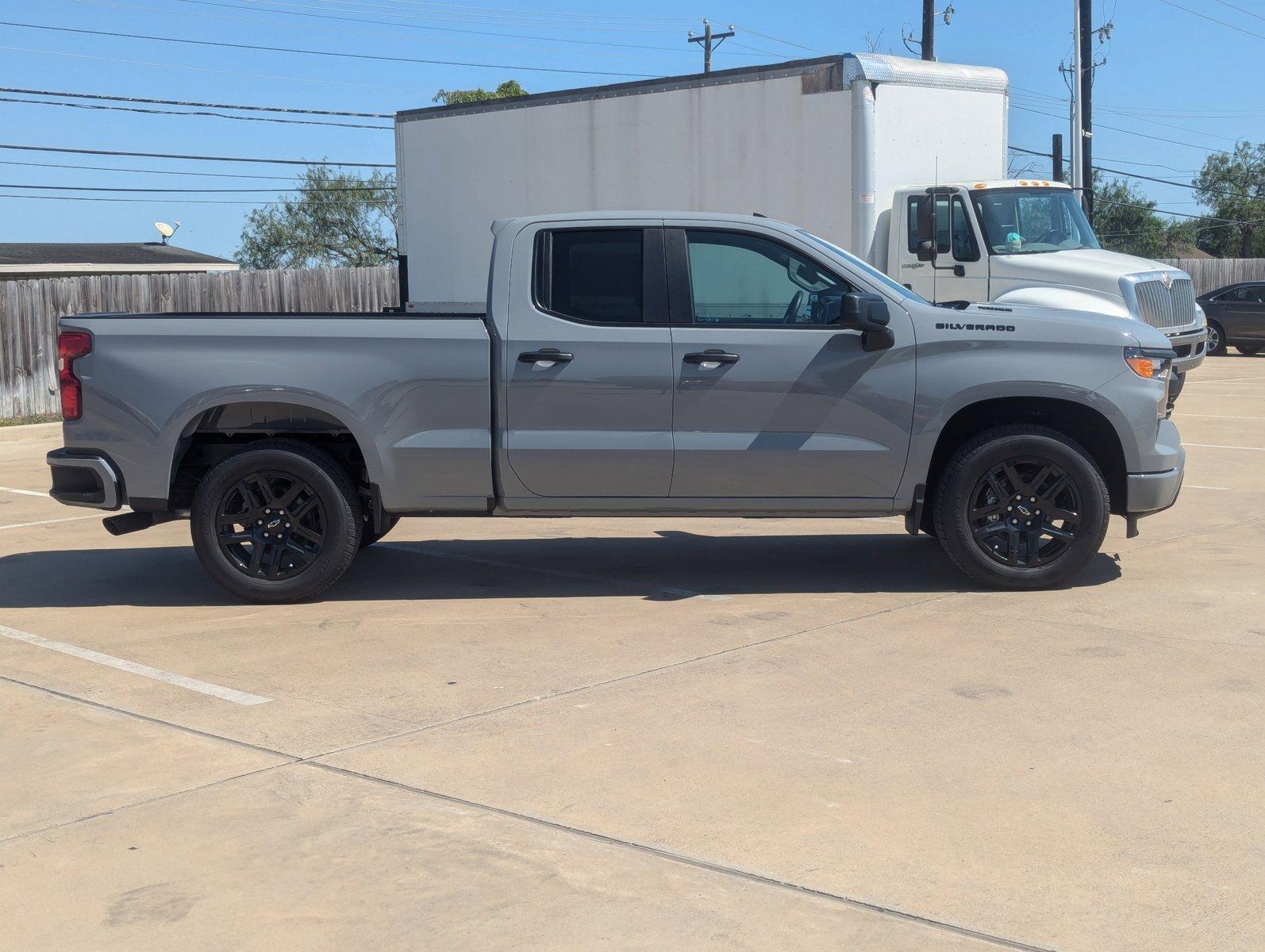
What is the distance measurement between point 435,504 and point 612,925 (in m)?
4.02

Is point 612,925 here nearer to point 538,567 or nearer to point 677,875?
point 677,875

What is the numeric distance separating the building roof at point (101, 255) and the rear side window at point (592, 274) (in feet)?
116

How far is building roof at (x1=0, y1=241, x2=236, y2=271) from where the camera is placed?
42.2 metres

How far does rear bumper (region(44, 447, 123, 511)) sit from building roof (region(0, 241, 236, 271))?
113 feet

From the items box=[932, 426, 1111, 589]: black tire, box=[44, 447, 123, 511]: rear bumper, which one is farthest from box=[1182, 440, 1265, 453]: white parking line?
box=[44, 447, 123, 511]: rear bumper

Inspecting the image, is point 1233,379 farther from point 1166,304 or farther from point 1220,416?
point 1166,304

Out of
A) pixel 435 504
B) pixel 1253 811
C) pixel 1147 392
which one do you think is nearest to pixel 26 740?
pixel 435 504

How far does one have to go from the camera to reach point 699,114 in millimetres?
15328

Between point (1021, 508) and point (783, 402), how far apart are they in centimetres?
139

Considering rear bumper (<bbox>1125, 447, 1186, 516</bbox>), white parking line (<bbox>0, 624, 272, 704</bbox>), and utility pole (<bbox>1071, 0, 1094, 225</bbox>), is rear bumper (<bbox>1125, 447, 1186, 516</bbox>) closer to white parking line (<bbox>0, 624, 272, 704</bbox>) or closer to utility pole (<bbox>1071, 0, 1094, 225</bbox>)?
white parking line (<bbox>0, 624, 272, 704</bbox>)

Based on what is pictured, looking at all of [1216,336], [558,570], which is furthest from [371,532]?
[1216,336]

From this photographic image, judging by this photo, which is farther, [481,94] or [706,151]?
[481,94]

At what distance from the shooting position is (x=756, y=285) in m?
7.59

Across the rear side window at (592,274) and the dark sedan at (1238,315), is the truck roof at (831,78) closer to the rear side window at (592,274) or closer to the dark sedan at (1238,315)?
the rear side window at (592,274)
